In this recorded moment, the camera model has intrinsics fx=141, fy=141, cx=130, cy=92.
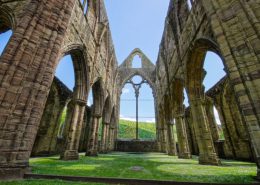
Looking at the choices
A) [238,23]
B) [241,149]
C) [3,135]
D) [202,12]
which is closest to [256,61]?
[238,23]

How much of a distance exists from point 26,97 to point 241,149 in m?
13.9

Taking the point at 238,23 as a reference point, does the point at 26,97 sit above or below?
below

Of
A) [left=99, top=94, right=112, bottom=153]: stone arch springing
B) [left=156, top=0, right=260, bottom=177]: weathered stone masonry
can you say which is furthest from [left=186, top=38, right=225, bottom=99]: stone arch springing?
[left=99, top=94, right=112, bottom=153]: stone arch springing

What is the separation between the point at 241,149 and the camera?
35.0ft

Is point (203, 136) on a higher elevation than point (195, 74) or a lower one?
lower

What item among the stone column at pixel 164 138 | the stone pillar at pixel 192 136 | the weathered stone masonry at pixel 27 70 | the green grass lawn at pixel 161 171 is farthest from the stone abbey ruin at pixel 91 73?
the stone column at pixel 164 138

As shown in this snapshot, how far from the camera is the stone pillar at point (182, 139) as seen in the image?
34.8 feet

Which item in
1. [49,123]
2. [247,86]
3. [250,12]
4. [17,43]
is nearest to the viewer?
[247,86]

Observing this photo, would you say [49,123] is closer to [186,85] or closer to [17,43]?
[17,43]

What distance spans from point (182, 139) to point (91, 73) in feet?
28.5

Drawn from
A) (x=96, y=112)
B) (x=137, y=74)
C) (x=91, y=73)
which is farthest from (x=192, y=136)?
(x=91, y=73)

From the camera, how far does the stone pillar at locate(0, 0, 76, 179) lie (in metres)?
3.88

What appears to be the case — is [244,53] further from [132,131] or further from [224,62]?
[132,131]

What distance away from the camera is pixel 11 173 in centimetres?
355
